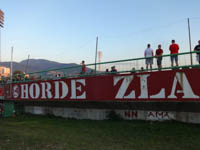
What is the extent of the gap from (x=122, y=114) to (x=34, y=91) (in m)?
6.88

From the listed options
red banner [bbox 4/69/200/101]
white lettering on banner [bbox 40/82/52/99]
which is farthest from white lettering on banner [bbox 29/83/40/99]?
white lettering on banner [bbox 40/82/52/99]

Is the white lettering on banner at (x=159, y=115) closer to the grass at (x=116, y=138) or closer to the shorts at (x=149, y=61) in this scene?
the grass at (x=116, y=138)

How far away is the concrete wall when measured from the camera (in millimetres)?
8930

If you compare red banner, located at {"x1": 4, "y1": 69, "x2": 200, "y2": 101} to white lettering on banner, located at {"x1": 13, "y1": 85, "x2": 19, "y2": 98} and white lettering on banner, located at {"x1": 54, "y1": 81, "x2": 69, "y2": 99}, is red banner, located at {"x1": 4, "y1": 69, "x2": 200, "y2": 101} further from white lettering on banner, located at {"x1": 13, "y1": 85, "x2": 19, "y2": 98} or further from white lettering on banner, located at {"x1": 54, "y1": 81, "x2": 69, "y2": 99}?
white lettering on banner, located at {"x1": 13, "y1": 85, "x2": 19, "y2": 98}

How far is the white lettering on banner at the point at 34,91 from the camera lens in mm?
13977

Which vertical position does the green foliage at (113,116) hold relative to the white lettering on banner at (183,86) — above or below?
below

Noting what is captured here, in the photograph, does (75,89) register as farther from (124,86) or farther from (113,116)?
(124,86)

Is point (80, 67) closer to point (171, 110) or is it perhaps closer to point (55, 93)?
point (55, 93)

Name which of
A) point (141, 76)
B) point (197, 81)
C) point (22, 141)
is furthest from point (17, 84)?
point (197, 81)

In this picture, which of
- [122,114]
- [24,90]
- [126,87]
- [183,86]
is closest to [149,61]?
[126,87]

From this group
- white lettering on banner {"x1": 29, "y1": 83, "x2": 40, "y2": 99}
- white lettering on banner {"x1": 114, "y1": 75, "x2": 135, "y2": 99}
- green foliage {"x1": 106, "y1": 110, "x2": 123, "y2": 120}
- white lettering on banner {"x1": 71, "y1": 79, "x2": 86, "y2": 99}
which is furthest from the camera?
white lettering on banner {"x1": 29, "y1": 83, "x2": 40, "y2": 99}

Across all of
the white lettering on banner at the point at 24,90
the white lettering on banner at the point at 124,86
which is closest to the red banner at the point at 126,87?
the white lettering on banner at the point at 124,86

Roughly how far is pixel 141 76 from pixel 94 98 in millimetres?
3033

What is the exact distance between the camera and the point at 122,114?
35.0 ft
